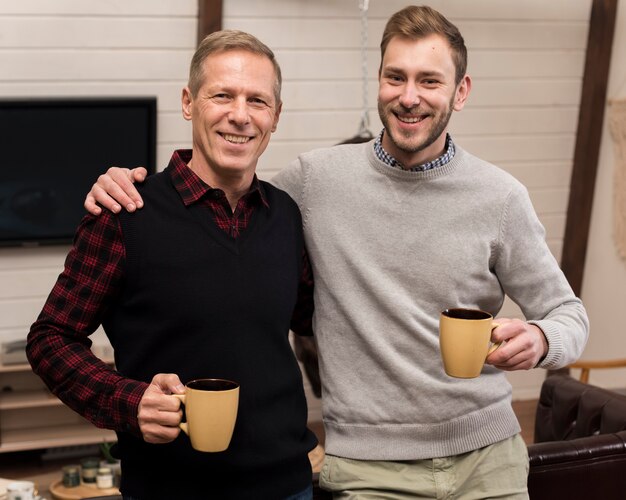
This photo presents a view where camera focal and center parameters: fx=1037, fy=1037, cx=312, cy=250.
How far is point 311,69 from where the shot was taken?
5570 mm

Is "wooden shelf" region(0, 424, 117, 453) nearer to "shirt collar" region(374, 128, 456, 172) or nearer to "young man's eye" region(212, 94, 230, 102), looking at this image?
"shirt collar" region(374, 128, 456, 172)

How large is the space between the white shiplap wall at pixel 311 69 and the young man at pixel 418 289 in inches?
129

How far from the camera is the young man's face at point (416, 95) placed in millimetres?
2092

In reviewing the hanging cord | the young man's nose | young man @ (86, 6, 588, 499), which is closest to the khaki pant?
young man @ (86, 6, 588, 499)

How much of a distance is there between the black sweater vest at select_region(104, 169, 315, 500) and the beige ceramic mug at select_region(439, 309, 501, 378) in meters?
0.29

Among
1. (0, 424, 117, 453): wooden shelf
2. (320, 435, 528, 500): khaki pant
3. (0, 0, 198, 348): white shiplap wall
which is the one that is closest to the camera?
(320, 435, 528, 500): khaki pant

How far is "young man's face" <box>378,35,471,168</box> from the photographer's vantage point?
6.86 ft

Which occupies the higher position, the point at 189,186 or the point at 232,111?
the point at 232,111

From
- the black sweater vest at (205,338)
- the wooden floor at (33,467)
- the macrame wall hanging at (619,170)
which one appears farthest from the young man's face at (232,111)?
the macrame wall hanging at (619,170)

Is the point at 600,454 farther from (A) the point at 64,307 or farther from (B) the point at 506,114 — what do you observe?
(B) the point at 506,114

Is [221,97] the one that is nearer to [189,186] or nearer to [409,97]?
[189,186]

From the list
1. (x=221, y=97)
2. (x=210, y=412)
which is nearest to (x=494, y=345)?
(x=210, y=412)

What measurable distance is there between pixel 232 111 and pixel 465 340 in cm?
58

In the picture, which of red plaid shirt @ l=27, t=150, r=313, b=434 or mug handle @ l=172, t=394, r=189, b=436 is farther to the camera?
red plaid shirt @ l=27, t=150, r=313, b=434
